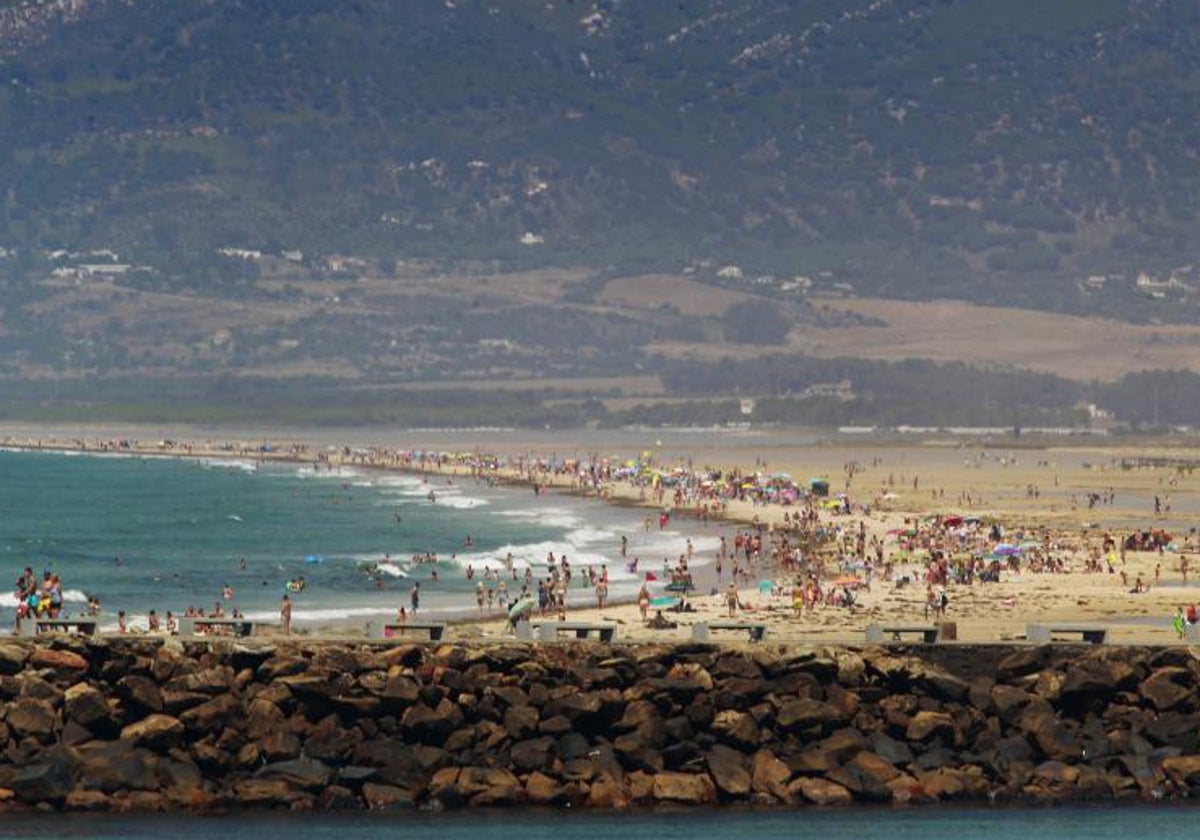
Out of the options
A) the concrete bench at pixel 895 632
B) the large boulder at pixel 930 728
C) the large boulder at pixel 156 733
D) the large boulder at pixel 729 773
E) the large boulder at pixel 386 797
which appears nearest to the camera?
the large boulder at pixel 386 797

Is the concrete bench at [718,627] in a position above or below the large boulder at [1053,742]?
above

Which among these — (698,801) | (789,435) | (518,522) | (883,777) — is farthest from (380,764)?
(789,435)

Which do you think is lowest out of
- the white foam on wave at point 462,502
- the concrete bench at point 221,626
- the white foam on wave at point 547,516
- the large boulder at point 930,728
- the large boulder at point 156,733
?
the large boulder at point 156,733

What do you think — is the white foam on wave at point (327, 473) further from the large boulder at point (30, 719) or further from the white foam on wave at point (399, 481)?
the large boulder at point (30, 719)

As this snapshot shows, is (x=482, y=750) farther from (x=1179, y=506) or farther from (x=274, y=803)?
(x=1179, y=506)

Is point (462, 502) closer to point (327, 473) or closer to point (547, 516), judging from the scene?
point (547, 516)

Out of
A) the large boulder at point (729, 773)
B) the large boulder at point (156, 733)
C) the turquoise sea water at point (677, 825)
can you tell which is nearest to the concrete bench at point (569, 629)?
the large boulder at point (729, 773)
